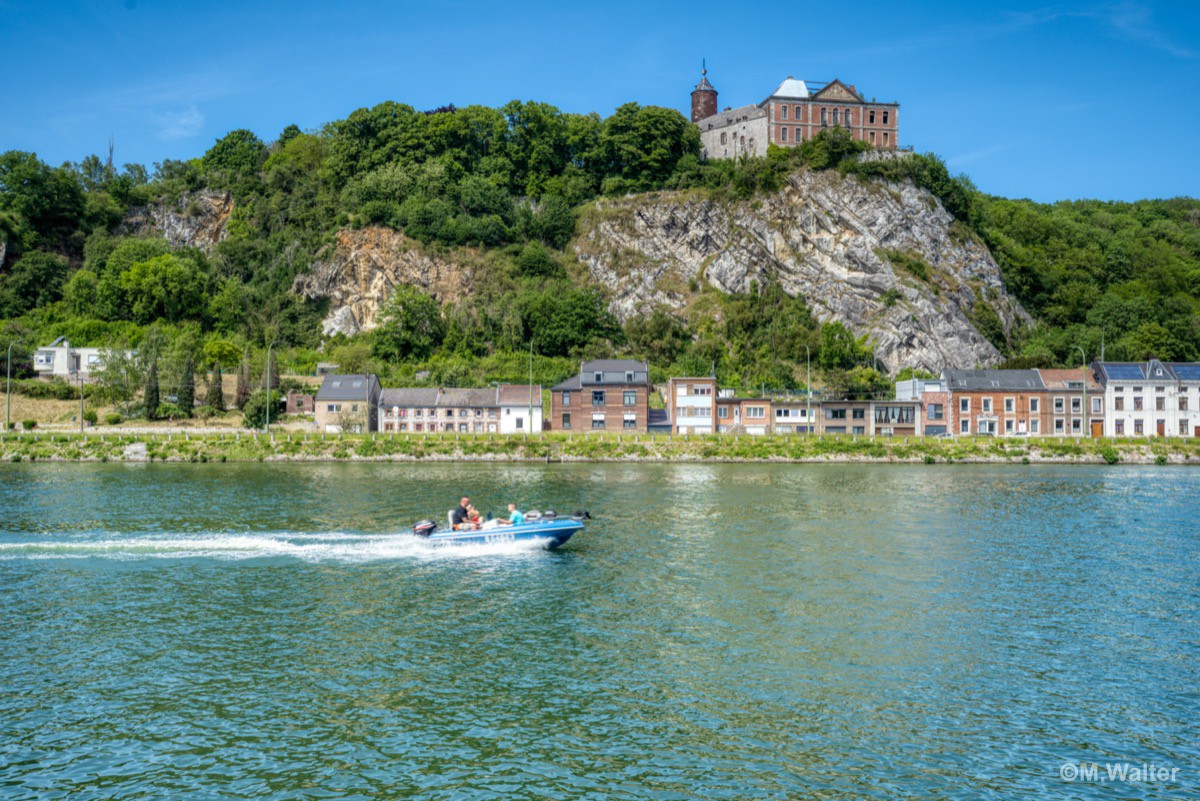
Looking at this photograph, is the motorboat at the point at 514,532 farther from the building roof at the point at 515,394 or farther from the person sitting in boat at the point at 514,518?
the building roof at the point at 515,394

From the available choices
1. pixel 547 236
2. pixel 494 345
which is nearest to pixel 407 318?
pixel 494 345

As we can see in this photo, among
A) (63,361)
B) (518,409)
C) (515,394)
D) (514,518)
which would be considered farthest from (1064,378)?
(63,361)

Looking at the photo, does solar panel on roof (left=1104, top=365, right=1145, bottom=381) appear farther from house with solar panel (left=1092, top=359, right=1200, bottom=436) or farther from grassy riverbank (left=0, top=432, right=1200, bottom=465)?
grassy riverbank (left=0, top=432, right=1200, bottom=465)

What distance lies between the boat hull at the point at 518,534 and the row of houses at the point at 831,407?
55.6 m

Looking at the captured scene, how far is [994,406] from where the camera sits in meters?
92.9

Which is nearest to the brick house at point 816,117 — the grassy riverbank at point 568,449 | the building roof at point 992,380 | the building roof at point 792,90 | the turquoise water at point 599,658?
the building roof at point 792,90

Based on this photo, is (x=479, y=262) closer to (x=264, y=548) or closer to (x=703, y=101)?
(x=703, y=101)

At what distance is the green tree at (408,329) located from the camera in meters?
107

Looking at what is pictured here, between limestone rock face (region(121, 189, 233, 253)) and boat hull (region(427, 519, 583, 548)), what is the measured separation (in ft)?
384

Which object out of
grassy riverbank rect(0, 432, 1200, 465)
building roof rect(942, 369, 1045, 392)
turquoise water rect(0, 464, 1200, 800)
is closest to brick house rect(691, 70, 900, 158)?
building roof rect(942, 369, 1045, 392)

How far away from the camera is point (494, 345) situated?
11188 cm

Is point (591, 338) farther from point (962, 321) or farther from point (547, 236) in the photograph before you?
point (962, 321)

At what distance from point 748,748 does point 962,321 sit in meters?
105

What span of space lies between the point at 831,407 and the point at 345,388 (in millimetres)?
48408
